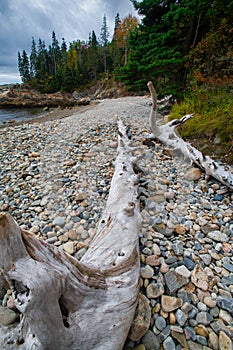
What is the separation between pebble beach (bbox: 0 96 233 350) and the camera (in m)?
1.22

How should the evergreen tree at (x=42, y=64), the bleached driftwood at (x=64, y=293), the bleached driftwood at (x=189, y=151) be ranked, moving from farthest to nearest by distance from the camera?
the evergreen tree at (x=42, y=64) < the bleached driftwood at (x=189, y=151) < the bleached driftwood at (x=64, y=293)

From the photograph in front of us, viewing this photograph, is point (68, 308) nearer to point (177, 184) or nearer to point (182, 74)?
point (177, 184)

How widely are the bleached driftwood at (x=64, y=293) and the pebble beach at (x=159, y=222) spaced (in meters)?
0.24

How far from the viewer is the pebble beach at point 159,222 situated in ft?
4.00

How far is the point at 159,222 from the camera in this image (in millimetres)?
2162

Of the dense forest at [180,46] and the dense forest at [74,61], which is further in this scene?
the dense forest at [74,61]

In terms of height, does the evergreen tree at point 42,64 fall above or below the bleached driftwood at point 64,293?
above

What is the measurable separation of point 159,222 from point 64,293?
1.45m

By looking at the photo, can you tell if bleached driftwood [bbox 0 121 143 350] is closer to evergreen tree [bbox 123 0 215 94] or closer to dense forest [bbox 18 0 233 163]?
dense forest [bbox 18 0 233 163]

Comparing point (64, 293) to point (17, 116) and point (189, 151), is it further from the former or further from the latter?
point (17, 116)

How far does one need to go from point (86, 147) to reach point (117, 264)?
3522 millimetres

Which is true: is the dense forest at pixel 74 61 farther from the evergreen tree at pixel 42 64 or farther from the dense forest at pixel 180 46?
the dense forest at pixel 180 46

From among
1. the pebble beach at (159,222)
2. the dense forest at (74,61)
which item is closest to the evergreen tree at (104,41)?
the dense forest at (74,61)

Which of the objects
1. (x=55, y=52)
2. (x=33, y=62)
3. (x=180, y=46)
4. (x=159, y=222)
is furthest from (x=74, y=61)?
(x=159, y=222)
